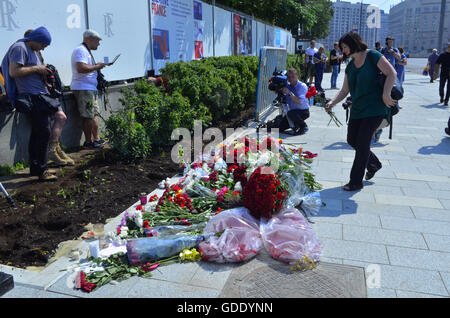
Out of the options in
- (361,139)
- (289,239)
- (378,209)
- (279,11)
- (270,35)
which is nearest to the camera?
(289,239)

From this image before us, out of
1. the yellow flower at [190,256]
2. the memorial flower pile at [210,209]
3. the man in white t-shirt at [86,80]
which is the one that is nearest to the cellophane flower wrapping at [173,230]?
the memorial flower pile at [210,209]

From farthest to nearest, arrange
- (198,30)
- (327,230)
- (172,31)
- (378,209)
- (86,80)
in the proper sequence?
1. (198,30)
2. (172,31)
3. (86,80)
4. (378,209)
5. (327,230)

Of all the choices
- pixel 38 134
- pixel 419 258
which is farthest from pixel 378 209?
pixel 38 134

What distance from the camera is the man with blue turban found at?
16.0 feet

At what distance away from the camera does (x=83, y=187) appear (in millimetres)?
4953

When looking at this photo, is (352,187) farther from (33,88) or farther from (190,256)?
(33,88)

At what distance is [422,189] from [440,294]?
2.57 metres

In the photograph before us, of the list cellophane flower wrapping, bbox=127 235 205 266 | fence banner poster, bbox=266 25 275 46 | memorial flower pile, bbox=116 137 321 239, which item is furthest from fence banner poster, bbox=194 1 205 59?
fence banner poster, bbox=266 25 275 46

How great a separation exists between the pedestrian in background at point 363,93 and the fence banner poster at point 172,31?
5.74 metres

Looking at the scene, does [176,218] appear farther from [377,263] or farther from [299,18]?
[299,18]

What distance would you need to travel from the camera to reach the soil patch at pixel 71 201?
362cm

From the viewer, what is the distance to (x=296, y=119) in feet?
28.3

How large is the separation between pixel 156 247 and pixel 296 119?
5.87 meters

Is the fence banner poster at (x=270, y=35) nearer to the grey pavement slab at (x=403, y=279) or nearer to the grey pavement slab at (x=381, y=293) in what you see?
the grey pavement slab at (x=403, y=279)
